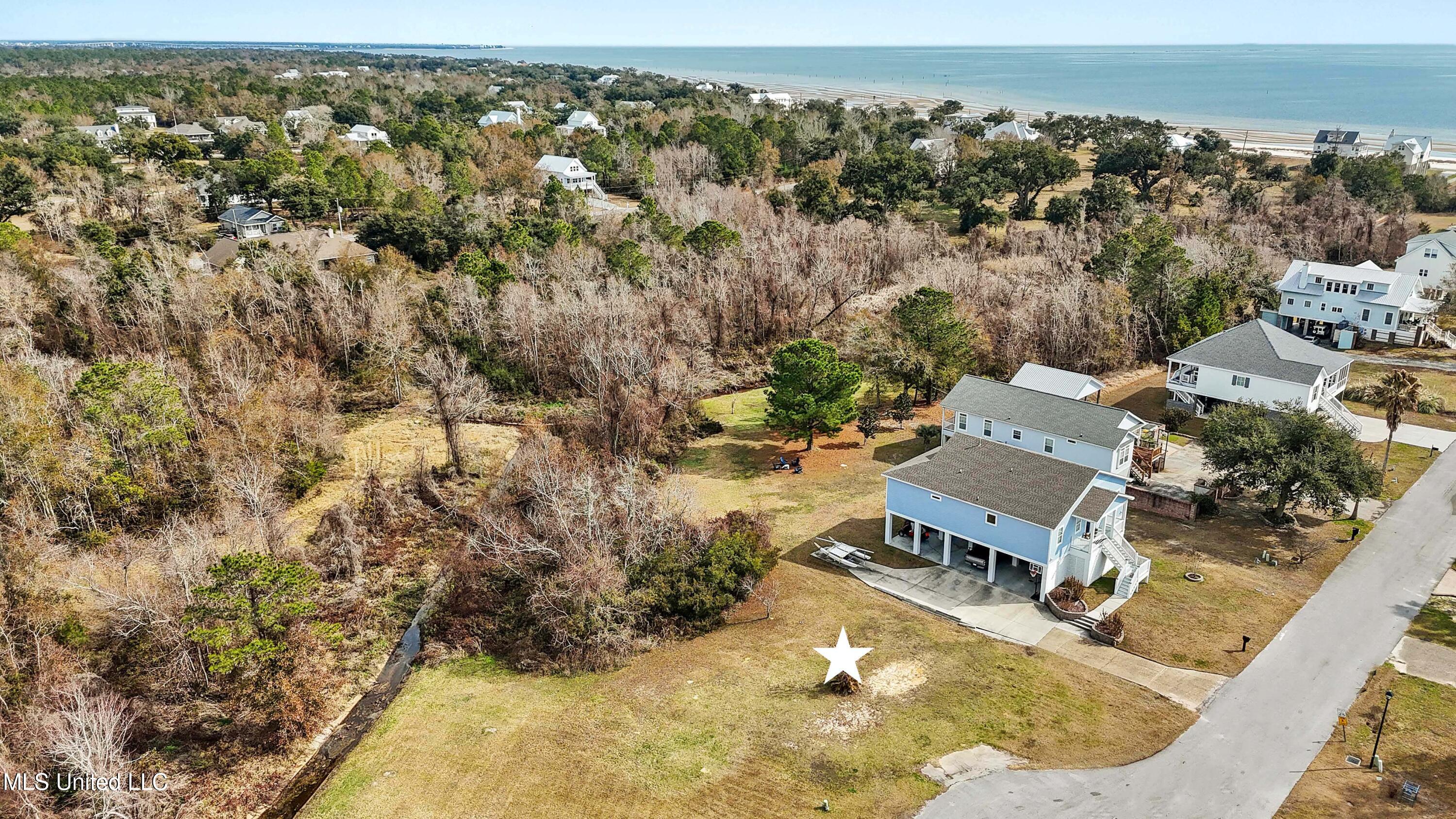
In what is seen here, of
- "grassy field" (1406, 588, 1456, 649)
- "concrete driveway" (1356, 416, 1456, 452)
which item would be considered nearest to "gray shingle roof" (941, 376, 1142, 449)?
"grassy field" (1406, 588, 1456, 649)

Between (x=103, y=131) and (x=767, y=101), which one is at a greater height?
(x=767, y=101)

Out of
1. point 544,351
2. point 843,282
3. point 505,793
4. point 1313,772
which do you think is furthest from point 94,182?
point 1313,772

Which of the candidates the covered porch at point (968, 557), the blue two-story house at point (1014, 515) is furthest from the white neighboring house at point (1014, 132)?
the covered porch at point (968, 557)

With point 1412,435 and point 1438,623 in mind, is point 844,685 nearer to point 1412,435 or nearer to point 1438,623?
point 1438,623

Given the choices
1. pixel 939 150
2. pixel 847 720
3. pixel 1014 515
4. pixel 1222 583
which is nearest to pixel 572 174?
pixel 939 150

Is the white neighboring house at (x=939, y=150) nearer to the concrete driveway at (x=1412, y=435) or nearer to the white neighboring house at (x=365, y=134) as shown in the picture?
the concrete driveway at (x=1412, y=435)

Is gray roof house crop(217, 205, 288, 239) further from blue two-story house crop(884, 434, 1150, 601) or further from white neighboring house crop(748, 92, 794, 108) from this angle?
white neighboring house crop(748, 92, 794, 108)

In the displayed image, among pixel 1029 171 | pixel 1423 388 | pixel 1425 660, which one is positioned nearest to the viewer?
pixel 1425 660

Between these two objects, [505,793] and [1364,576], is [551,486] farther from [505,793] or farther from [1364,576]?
[1364,576]
